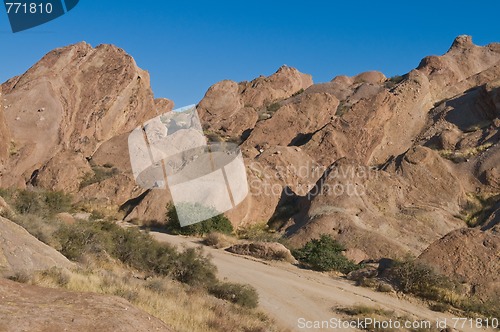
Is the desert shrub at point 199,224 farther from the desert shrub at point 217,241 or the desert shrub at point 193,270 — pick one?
the desert shrub at point 193,270

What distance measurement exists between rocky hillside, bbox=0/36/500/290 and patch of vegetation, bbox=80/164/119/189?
4.5 inches

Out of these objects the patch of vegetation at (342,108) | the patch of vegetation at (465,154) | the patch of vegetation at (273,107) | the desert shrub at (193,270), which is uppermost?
the patch of vegetation at (273,107)

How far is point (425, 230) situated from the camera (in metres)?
21.3

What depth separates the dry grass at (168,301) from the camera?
24.9 feet

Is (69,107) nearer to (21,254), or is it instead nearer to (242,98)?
(242,98)

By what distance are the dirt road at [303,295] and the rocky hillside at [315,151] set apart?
2.62m

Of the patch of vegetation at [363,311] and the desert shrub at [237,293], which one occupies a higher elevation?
the desert shrub at [237,293]

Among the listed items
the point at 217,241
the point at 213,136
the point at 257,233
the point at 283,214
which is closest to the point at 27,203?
the point at 217,241

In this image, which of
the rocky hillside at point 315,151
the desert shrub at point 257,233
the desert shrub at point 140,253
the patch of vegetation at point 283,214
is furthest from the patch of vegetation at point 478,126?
the desert shrub at point 140,253

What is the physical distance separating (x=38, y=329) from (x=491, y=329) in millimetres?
10490

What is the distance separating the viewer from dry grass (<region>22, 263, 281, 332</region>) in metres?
7.60

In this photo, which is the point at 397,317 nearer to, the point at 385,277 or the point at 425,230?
the point at 385,277

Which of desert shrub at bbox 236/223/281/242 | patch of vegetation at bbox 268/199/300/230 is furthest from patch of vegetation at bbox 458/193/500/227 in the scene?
desert shrub at bbox 236/223/281/242

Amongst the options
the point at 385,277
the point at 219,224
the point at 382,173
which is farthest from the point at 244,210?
the point at 385,277
